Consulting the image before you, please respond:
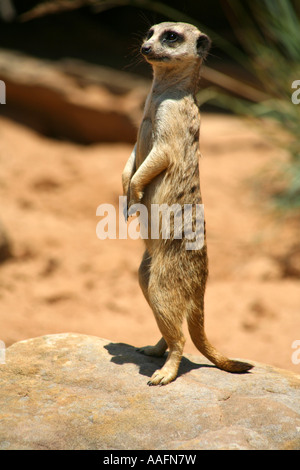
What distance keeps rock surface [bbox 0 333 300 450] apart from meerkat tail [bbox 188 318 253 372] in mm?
47

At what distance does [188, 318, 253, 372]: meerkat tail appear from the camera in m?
2.94

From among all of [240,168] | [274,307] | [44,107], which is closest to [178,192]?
[274,307]

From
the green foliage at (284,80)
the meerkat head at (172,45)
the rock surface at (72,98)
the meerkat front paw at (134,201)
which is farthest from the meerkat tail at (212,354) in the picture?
the rock surface at (72,98)

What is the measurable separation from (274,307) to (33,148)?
148 inches

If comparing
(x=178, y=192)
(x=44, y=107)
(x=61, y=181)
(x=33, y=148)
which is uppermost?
(x=44, y=107)

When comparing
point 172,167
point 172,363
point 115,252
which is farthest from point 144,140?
point 115,252

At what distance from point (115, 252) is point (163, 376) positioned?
331cm

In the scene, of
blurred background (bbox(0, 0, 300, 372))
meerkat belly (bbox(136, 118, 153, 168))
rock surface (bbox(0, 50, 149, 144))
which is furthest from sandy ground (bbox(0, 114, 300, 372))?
meerkat belly (bbox(136, 118, 153, 168))

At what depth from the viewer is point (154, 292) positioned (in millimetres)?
2752

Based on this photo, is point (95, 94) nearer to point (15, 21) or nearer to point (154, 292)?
point (15, 21)

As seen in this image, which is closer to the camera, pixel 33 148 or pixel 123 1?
pixel 123 1

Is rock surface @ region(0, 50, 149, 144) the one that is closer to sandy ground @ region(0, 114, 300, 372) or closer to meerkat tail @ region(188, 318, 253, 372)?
sandy ground @ region(0, 114, 300, 372)

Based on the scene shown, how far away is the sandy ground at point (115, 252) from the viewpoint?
4836 millimetres

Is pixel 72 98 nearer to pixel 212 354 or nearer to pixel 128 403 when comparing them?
pixel 212 354
